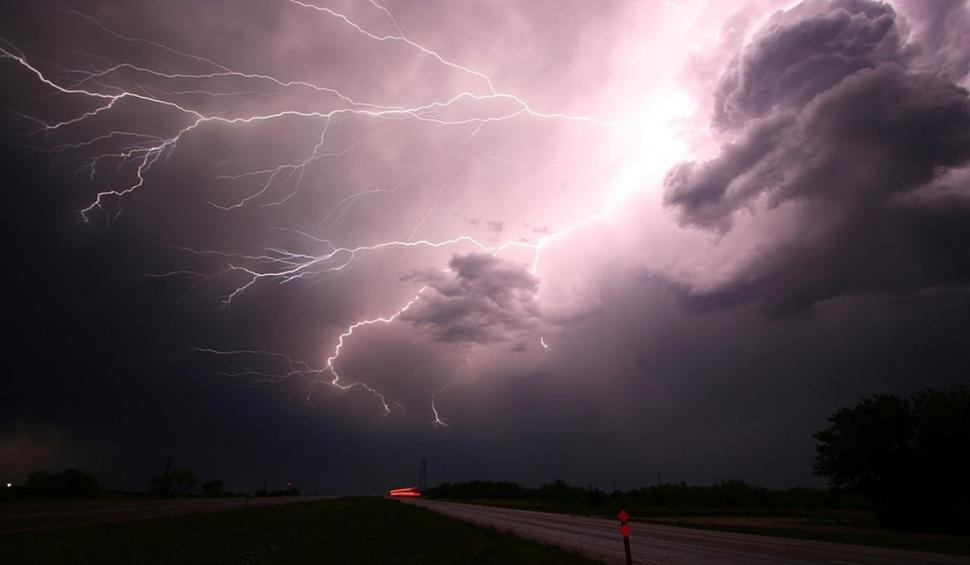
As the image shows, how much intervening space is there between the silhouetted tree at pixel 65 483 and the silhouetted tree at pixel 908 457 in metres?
81.7

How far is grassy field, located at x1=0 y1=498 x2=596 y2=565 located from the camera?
1362cm

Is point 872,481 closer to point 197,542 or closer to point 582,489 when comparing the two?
point 197,542

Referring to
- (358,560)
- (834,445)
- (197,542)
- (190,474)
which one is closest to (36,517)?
(197,542)

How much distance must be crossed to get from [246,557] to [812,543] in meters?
20.1

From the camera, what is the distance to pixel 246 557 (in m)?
16.2

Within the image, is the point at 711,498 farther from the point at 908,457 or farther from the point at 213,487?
the point at 213,487

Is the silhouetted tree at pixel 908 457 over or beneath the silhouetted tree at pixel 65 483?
over

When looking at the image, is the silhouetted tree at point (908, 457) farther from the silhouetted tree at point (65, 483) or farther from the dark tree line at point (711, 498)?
the silhouetted tree at point (65, 483)

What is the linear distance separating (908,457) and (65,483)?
88.6 m

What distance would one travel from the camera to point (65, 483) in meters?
66.2

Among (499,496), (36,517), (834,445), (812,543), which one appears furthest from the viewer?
(499,496)

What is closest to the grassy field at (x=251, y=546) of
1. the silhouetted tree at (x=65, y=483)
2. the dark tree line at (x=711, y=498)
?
the dark tree line at (x=711, y=498)

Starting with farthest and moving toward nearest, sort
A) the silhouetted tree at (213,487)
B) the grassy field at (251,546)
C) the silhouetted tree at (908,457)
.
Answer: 1. the silhouetted tree at (213,487)
2. the silhouetted tree at (908,457)
3. the grassy field at (251,546)

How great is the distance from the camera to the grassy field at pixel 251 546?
44.7 ft
